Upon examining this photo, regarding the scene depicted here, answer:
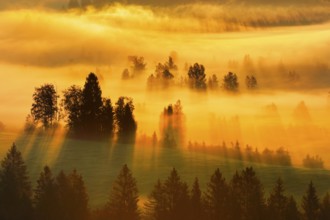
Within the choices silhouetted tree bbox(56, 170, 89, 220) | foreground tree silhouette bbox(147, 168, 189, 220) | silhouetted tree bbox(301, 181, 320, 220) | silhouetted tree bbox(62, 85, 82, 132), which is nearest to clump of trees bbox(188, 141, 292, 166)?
silhouetted tree bbox(62, 85, 82, 132)

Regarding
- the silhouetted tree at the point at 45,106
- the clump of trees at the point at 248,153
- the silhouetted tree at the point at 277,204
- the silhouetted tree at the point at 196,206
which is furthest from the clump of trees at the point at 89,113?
the silhouetted tree at the point at 277,204

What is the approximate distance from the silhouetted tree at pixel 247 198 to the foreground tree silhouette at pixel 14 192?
27.3 meters

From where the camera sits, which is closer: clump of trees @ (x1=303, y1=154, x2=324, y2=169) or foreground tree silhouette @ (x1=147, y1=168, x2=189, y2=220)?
foreground tree silhouette @ (x1=147, y1=168, x2=189, y2=220)

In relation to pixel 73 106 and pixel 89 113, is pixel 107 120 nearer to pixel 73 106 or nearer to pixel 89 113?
pixel 89 113

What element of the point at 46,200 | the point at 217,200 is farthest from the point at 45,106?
the point at 217,200

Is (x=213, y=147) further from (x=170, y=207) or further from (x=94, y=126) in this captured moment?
(x=170, y=207)

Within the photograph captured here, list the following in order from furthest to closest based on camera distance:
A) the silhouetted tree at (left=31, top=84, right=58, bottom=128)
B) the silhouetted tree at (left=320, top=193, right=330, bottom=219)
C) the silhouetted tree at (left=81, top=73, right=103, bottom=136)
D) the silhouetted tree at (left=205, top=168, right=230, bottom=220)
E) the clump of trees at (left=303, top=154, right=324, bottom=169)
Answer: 1. the silhouetted tree at (left=31, top=84, right=58, bottom=128)
2. the silhouetted tree at (left=81, top=73, right=103, bottom=136)
3. the clump of trees at (left=303, top=154, right=324, bottom=169)
4. the silhouetted tree at (left=320, top=193, right=330, bottom=219)
5. the silhouetted tree at (left=205, top=168, right=230, bottom=220)

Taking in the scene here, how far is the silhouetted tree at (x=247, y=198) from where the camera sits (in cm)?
11450

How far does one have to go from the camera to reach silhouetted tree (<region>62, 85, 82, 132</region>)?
16612 centimetres

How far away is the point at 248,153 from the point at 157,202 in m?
47.1

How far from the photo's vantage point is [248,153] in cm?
15850

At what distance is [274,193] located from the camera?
398ft

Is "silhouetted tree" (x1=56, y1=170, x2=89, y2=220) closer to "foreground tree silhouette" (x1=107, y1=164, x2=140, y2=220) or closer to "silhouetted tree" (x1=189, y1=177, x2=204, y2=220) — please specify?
"foreground tree silhouette" (x1=107, y1=164, x2=140, y2=220)

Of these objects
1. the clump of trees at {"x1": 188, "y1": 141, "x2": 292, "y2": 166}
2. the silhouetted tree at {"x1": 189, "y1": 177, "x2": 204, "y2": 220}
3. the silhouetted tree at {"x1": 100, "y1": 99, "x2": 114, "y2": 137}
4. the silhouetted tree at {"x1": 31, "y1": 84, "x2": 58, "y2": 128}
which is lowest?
the silhouetted tree at {"x1": 189, "y1": 177, "x2": 204, "y2": 220}
